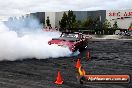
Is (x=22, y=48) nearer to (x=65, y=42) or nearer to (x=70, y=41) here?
(x=65, y=42)

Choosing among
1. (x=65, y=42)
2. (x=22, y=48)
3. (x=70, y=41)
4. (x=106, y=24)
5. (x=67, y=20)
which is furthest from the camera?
(x=67, y=20)

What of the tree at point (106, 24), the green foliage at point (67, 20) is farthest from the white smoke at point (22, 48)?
the green foliage at point (67, 20)

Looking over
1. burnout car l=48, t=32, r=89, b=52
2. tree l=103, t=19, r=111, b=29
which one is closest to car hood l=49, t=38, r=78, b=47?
burnout car l=48, t=32, r=89, b=52

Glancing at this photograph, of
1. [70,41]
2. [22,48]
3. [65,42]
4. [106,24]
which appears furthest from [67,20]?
[22,48]

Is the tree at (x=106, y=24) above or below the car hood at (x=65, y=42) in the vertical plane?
below

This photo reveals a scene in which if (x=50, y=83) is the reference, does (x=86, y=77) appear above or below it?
above

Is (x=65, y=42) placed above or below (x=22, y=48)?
above

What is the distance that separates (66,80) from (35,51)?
785 centimetres

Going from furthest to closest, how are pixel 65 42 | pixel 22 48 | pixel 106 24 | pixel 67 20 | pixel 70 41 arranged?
1. pixel 67 20
2. pixel 106 24
3. pixel 70 41
4. pixel 65 42
5. pixel 22 48

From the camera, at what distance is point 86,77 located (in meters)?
8.20

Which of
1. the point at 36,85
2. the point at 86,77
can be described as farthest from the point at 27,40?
the point at 86,77

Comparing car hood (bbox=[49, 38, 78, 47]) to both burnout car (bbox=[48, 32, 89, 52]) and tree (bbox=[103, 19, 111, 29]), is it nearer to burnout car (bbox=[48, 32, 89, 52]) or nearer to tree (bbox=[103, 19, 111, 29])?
burnout car (bbox=[48, 32, 89, 52])

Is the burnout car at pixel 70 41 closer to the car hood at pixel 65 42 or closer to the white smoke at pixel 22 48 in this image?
the car hood at pixel 65 42

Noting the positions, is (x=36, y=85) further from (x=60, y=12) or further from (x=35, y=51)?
(x=60, y=12)
